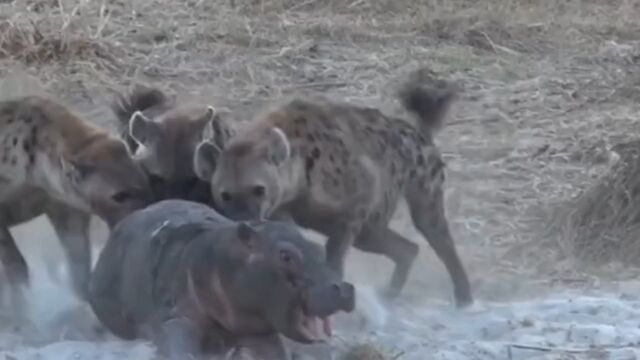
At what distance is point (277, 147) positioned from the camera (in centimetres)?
590

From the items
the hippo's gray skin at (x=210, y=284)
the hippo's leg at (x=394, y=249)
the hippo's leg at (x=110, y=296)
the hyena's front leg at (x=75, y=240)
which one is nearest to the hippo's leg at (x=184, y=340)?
the hippo's gray skin at (x=210, y=284)

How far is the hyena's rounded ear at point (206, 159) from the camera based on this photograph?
5.86 metres

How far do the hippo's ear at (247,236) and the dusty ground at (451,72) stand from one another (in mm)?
1642

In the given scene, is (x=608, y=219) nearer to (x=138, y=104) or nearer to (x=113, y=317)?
(x=138, y=104)

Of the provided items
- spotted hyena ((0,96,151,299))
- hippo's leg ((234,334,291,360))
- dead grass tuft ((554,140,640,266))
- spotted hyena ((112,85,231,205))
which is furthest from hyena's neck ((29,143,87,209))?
dead grass tuft ((554,140,640,266))

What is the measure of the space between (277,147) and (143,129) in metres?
0.43

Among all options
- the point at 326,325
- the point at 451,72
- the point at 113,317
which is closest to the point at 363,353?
the point at 326,325

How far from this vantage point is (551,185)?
8125mm

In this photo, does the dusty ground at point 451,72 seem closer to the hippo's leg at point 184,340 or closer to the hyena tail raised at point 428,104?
the hyena tail raised at point 428,104

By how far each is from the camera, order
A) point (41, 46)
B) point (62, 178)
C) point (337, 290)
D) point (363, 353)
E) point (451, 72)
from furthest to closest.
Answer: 1. point (451, 72)
2. point (41, 46)
3. point (62, 178)
4. point (363, 353)
5. point (337, 290)

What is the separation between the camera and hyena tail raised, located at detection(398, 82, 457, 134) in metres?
6.44

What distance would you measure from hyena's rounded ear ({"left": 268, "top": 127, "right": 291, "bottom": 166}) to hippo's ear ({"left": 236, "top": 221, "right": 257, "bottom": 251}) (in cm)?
102

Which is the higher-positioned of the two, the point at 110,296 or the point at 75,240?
the point at 110,296

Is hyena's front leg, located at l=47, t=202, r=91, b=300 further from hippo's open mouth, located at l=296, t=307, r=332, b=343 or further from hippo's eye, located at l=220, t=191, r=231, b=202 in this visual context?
hippo's open mouth, located at l=296, t=307, r=332, b=343
